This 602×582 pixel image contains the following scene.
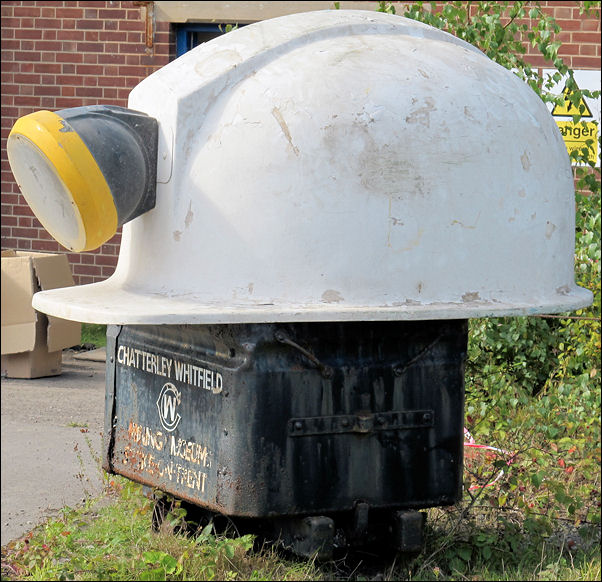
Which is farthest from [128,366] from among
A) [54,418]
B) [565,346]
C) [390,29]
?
[565,346]

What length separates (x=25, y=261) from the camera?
6.55 metres

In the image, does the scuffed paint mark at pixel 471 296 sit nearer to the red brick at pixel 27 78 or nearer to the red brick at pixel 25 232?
the red brick at pixel 25 232

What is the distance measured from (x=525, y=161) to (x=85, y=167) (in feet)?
4.40

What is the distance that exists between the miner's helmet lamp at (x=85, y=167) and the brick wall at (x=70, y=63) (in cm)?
492

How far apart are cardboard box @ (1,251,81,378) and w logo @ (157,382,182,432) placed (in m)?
3.34

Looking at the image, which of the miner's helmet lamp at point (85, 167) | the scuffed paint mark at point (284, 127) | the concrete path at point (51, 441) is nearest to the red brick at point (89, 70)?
the concrete path at point (51, 441)

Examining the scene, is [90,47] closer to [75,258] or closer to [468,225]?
[75,258]

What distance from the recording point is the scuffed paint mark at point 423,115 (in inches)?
119

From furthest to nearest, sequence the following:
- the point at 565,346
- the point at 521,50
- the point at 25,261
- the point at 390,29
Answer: the point at 25,261, the point at 565,346, the point at 521,50, the point at 390,29

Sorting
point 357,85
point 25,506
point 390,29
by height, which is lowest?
point 25,506

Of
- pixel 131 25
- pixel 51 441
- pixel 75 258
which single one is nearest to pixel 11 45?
pixel 131 25

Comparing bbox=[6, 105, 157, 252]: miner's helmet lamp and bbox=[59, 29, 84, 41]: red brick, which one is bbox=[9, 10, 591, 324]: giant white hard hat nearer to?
bbox=[6, 105, 157, 252]: miner's helmet lamp

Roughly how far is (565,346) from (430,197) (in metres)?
2.86

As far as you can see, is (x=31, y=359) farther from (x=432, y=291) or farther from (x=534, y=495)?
(x=432, y=291)
